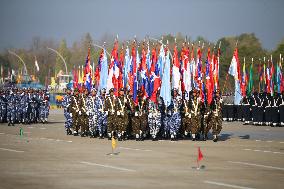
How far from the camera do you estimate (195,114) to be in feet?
101

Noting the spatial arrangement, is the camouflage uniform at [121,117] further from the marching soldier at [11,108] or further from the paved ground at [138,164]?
the marching soldier at [11,108]

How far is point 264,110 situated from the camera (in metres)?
44.2

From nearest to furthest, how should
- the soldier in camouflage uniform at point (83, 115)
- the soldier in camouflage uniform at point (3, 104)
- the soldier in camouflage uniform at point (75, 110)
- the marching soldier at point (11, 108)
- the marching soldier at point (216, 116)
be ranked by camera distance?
the marching soldier at point (216, 116) < the soldier in camouflage uniform at point (83, 115) < the soldier in camouflage uniform at point (75, 110) < the marching soldier at point (11, 108) < the soldier in camouflage uniform at point (3, 104)

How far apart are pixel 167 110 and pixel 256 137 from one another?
4369 millimetres

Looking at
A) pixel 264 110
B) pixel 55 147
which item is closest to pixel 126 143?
pixel 55 147

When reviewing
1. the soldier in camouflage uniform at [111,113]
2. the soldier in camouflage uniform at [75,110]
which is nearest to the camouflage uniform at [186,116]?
the soldier in camouflage uniform at [111,113]

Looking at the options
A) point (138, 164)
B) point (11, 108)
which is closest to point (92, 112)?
point (11, 108)

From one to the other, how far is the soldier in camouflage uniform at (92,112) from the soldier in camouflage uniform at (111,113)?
1479 mm

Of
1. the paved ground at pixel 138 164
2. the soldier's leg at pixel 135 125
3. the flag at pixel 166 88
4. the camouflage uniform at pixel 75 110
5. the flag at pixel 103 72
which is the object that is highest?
the flag at pixel 103 72

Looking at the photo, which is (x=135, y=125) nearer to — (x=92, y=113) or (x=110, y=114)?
(x=110, y=114)

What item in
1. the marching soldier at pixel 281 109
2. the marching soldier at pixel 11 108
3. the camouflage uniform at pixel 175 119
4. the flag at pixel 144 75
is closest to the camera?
the camouflage uniform at pixel 175 119

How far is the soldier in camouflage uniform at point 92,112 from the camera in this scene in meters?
32.5

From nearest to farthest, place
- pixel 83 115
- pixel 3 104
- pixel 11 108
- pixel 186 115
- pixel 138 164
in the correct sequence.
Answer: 1. pixel 138 164
2. pixel 186 115
3. pixel 83 115
4. pixel 11 108
5. pixel 3 104

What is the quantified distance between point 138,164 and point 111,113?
10.5 metres
